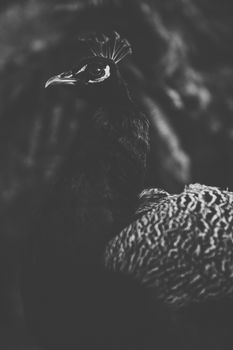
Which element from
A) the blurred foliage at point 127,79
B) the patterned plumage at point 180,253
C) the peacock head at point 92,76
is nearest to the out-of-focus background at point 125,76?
the blurred foliage at point 127,79

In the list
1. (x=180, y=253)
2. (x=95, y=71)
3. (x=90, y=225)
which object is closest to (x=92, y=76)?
(x=95, y=71)

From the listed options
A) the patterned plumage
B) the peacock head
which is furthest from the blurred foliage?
the patterned plumage

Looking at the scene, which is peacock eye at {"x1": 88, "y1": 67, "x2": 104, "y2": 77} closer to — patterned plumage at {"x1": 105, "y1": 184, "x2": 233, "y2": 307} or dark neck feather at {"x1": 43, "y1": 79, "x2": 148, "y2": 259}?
dark neck feather at {"x1": 43, "y1": 79, "x2": 148, "y2": 259}

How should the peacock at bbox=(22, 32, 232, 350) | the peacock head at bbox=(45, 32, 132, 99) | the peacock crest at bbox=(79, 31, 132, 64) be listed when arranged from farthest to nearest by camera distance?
the peacock crest at bbox=(79, 31, 132, 64) < the peacock head at bbox=(45, 32, 132, 99) < the peacock at bbox=(22, 32, 232, 350)

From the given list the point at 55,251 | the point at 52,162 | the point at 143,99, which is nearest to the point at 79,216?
the point at 55,251

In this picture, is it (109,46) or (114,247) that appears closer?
(114,247)

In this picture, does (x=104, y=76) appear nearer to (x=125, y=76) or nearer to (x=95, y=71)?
(x=95, y=71)
